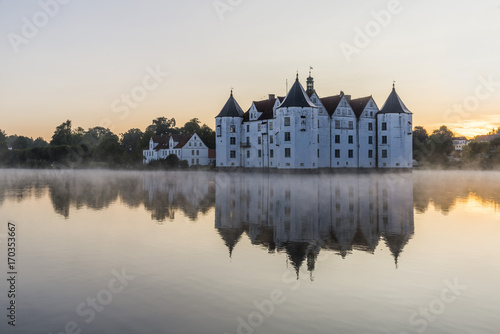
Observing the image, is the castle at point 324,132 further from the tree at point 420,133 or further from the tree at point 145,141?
the tree at point 420,133

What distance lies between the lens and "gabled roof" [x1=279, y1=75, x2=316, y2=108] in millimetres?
68875

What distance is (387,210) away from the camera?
22141 millimetres

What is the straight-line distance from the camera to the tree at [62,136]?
152750 mm

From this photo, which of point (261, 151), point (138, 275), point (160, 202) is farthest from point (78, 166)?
point (138, 275)

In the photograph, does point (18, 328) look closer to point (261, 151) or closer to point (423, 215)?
point (423, 215)

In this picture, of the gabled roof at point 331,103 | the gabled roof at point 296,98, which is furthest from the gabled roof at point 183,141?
the gabled roof at point 296,98

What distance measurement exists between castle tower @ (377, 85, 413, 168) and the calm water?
60055 mm

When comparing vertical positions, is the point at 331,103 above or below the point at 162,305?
above

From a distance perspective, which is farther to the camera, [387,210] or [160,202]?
[160,202]

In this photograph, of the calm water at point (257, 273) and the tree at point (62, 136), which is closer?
the calm water at point (257, 273)

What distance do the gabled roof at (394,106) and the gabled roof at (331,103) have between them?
321 inches

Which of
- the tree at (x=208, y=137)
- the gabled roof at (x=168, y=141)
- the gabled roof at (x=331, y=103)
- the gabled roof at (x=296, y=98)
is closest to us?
the gabled roof at (x=296, y=98)

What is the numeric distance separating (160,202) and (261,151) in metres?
52.6

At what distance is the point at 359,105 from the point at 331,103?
19.1 feet
